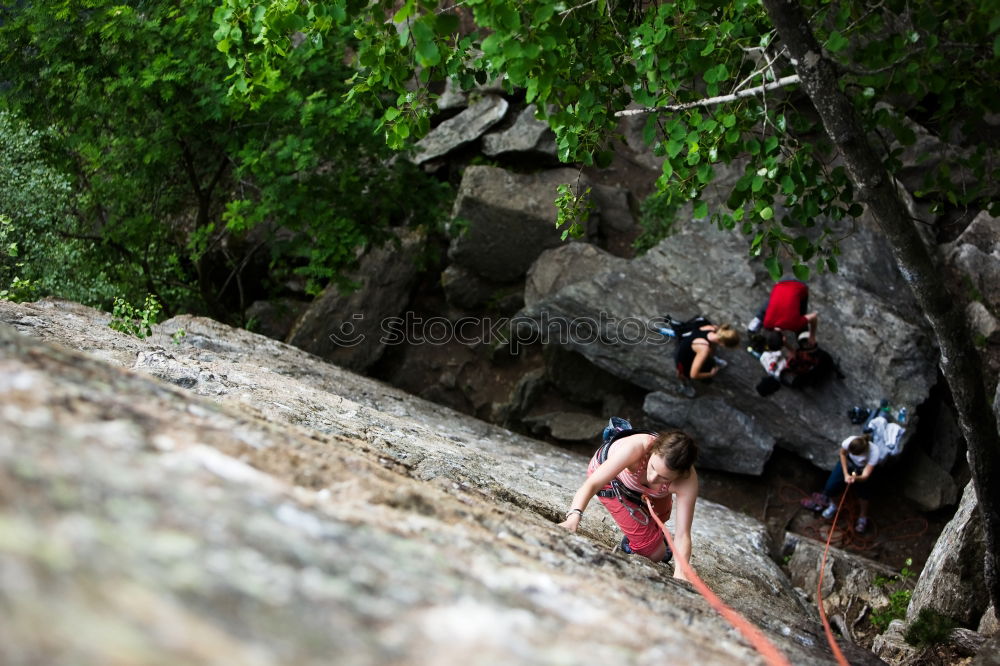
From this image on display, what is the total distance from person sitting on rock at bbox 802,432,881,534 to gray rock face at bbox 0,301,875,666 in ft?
21.7

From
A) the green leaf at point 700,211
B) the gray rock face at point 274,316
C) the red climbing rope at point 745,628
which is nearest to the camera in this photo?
the red climbing rope at point 745,628

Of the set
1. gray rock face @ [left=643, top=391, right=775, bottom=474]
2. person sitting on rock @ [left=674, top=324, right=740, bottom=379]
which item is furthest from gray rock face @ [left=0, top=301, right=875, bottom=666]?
gray rock face @ [left=643, top=391, right=775, bottom=474]

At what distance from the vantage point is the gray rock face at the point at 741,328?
11.1 metres

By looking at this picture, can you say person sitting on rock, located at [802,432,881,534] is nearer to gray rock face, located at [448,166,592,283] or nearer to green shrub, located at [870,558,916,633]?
green shrub, located at [870,558,916,633]

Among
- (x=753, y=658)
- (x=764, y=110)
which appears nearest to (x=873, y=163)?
(x=764, y=110)

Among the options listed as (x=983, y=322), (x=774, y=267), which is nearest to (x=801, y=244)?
(x=774, y=267)

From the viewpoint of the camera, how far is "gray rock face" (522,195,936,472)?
11.1 metres

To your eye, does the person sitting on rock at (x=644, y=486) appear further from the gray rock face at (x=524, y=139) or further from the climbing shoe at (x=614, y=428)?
the gray rock face at (x=524, y=139)

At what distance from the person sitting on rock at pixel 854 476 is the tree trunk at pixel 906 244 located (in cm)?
366

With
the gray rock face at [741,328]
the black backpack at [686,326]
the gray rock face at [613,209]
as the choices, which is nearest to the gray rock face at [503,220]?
the gray rock face at [613,209]

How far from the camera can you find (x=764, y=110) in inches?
221

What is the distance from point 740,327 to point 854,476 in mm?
2690

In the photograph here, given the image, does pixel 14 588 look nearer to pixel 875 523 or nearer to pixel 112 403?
pixel 112 403

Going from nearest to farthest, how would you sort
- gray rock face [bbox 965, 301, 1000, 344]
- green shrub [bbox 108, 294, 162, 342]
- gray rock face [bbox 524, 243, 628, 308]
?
1. green shrub [bbox 108, 294, 162, 342]
2. gray rock face [bbox 965, 301, 1000, 344]
3. gray rock face [bbox 524, 243, 628, 308]
